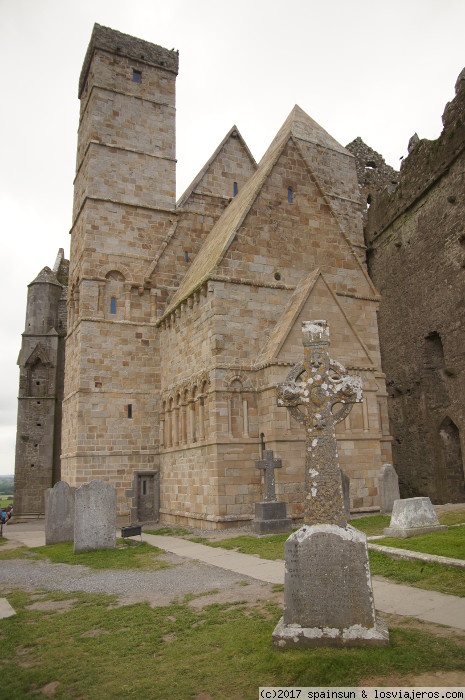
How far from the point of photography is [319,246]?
17422 millimetres

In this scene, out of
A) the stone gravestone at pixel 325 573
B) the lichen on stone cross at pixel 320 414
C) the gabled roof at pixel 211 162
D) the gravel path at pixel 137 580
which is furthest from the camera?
the gabled roof at pixel 211 162

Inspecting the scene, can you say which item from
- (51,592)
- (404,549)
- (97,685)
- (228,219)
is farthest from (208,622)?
(228,219)

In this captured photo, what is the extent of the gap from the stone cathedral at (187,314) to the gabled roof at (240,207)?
12cm

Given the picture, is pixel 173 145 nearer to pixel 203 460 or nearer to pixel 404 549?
pixel 203 460

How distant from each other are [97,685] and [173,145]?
22.8 metres

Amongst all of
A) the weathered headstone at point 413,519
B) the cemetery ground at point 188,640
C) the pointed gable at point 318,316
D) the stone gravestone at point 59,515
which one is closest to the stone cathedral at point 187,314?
the pointed gable at point 318,316

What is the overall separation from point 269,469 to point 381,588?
6.45 metres

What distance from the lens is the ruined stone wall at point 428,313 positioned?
66.3ft

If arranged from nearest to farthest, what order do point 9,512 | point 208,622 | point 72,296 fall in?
point 208,622 → point 72,296 → point 9,512

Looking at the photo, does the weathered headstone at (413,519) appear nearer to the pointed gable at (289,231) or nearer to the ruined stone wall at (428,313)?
the pointed gable at (289,231)

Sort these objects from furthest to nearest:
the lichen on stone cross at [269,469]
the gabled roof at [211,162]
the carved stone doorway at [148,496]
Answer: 1. the gabled roof at [211,162]
2. the carved stone doorway at [148,496]
3. the lichen on stone cross at [269,469]

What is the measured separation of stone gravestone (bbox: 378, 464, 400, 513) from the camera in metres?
14.1

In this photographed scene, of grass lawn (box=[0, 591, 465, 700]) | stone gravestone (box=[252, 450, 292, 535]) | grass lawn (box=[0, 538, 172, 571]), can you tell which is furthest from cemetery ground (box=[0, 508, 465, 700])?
stone gravestone (box=[252, 450, 292, 535])

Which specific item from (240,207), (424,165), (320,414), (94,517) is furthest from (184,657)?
(424,165)
